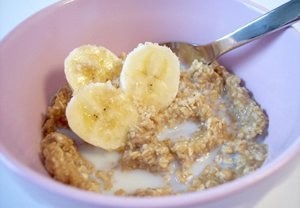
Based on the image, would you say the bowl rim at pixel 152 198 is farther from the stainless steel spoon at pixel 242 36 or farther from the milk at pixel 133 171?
the stainless steel spoon at pixel 242 36

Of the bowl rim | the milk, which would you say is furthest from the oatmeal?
the bowl rim

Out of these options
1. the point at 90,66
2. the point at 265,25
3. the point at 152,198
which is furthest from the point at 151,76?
the point at 152,198

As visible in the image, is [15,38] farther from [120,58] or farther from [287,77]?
[287,77]

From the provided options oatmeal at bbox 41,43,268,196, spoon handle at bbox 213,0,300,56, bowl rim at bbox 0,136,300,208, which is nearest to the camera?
bowl rim at bbox 0,136,300,208

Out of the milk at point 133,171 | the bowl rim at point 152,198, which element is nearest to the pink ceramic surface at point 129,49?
the bowl rim at point 152,198

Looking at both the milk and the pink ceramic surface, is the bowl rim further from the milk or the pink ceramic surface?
the milk

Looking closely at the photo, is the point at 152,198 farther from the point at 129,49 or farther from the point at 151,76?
the point at 129,49
